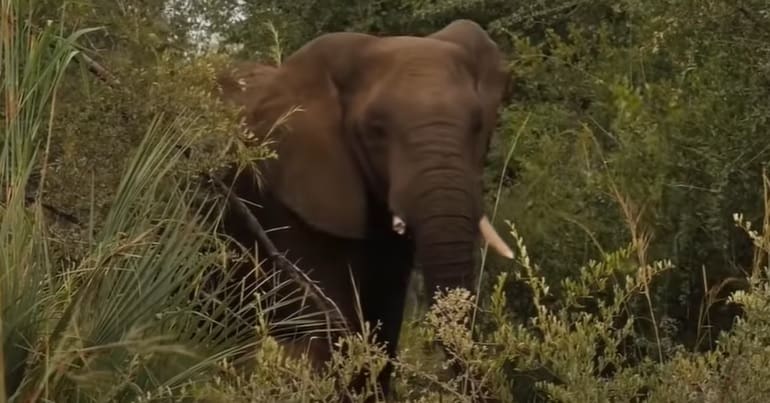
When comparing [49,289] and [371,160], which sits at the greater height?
[49,289]

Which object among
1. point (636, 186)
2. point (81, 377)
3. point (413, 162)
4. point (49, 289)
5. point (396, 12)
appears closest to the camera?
point (81, 377)

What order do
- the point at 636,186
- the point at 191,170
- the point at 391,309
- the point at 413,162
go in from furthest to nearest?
1. the point at 636,186
2. the point at 391,309
3. the point at 413,162
4. the point at 191,170

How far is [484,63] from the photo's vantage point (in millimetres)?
6695

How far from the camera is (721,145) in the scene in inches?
263

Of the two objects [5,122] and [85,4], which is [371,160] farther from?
[5,122]

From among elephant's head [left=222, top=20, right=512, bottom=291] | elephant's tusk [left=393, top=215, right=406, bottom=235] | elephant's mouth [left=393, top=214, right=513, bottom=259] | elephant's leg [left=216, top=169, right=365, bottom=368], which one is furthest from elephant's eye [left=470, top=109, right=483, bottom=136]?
elephant's leg [left=216, top=169, right=365, bottom=368]

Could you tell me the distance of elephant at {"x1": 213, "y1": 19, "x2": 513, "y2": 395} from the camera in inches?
236

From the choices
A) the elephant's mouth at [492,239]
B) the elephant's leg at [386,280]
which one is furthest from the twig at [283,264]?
the elephant's leg at [386,280]

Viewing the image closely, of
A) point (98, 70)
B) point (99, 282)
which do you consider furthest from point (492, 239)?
point (99, 282)

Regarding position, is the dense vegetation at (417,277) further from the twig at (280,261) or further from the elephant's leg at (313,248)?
the elephant's leg at (313,248)

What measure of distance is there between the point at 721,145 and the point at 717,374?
2.93 metres

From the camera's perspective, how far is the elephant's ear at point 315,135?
639 cm

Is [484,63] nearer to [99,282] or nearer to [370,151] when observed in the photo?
[370,151]

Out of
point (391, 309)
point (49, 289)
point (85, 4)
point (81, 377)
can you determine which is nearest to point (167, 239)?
point (49, 289)
